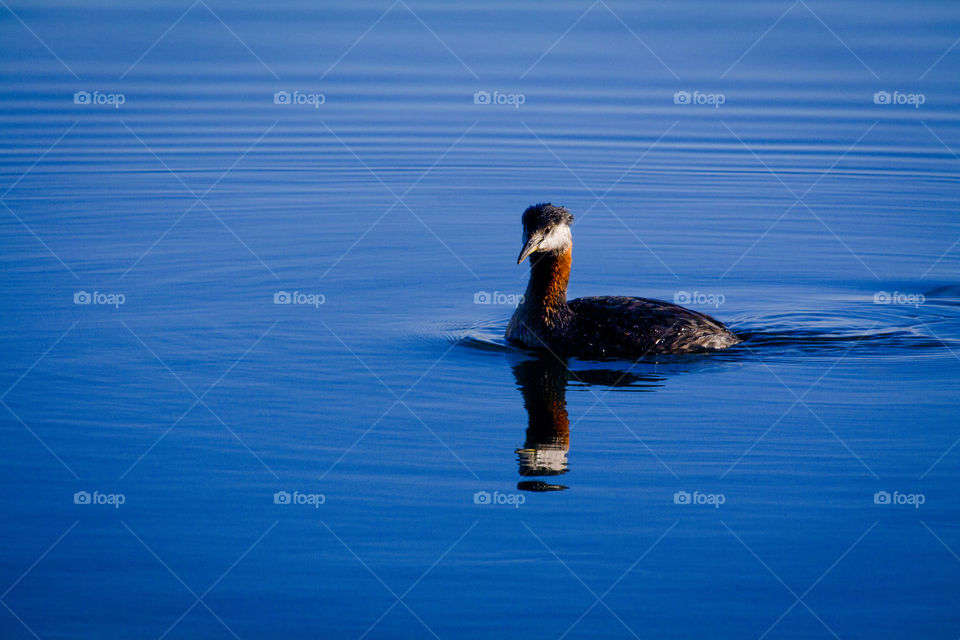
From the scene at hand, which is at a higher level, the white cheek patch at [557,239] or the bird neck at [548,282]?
the white cheek patch at [557,239]

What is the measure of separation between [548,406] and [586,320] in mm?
1720

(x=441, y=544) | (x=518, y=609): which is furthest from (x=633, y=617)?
(x=441, y=544)

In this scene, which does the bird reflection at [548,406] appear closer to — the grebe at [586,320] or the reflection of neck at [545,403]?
the reflection of neck at [545,403]

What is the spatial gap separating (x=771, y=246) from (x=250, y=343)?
23.6 ft

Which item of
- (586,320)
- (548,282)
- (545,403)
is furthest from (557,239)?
(545,403)

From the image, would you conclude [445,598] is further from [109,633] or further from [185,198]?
[185,198]

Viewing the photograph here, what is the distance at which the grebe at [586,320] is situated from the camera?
11.8 metres

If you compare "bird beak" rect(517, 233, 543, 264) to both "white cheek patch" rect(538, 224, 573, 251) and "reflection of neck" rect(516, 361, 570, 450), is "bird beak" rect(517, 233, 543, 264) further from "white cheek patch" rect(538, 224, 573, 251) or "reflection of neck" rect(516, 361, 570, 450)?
"reflection of neck" rect(516, 361, 570, 450)

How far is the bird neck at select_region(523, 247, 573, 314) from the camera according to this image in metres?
12.1

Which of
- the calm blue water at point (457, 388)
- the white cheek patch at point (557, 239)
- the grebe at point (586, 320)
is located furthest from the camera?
the white cheek patch at point (557, 239)

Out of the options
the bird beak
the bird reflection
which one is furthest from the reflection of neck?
the bird beak

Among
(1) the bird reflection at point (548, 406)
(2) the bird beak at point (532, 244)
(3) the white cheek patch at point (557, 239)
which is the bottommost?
(1) the bird reflection at point (548, 406)

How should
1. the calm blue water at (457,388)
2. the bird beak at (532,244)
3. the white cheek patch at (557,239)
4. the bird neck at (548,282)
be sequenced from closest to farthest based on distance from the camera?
the calm blue water at (457,388) → the bird beak at (532,244) → the white cheek patch at (557,239) → the bird neck at (548,282)

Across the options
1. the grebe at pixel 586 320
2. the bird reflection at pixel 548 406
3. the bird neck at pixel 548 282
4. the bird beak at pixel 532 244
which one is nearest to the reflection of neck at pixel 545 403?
the bird reflection at pixel 548 406
